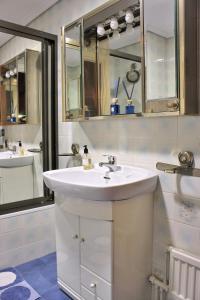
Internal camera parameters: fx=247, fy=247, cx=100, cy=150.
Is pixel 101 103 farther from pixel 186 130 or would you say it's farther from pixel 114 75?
pixel 186 130

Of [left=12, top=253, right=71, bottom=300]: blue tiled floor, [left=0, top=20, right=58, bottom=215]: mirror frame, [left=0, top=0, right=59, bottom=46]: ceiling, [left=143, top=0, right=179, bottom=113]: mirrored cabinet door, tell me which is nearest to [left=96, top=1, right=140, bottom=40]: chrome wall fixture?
[left=143, top=0, right=179, bottom=113]: mirrored cabinet door

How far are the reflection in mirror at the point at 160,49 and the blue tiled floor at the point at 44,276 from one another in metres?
1.41

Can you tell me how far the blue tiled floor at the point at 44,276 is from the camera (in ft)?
5.42

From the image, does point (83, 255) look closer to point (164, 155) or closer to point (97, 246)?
point (97, 246)

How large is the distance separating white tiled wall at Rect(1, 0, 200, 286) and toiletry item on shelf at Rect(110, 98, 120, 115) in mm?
92

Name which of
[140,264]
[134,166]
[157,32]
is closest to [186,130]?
[134,166]

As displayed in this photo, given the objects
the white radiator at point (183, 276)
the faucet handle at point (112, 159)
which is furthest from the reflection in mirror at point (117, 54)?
the white radiator at point (183, 276)

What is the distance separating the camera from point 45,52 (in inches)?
89.0

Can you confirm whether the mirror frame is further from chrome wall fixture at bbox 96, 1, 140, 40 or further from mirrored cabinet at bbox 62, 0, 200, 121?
chrome wall fixture at bbox 96, 1, 140, 40

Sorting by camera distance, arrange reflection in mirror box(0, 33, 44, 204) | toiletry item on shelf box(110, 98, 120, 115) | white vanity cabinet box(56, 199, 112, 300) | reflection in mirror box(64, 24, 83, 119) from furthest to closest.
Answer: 1. reflection in mirror box(0, 33, 44, 204)
2. reflection in mirror box(64, 24, 83, 119)
3. toiletry item on shelf box(110, 98, 120, 115)
4. white vanity cabinet box(56, 199, 112, 300)

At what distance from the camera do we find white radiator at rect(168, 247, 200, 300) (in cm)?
129

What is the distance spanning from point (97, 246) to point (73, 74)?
1.25m

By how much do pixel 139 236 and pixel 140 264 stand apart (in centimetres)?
17

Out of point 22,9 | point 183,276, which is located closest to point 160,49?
point 183,276
